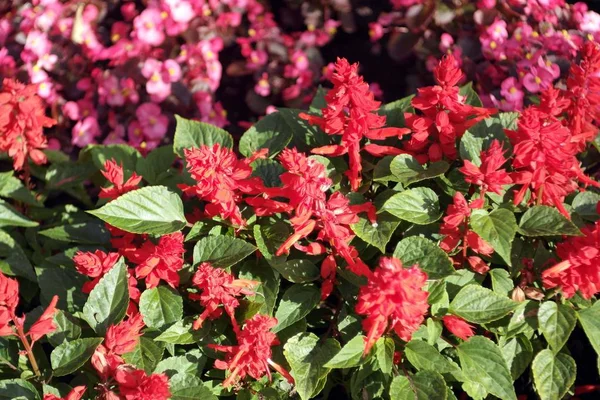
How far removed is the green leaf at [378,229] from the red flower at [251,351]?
0.29m

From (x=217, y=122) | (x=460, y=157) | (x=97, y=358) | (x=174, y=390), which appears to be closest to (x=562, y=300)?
(x=460, y=157)

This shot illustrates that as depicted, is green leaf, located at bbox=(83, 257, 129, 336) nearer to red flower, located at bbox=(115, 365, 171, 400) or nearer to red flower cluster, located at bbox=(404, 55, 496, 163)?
red flower, located at bbox=(115, 365, 171, 400)

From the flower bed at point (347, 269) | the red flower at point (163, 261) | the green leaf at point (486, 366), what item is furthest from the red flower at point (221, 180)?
the green leaf at point (486, 366)

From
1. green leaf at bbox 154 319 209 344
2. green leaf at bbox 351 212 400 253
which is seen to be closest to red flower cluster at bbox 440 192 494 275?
green leaf at bbox 351 212 400 253

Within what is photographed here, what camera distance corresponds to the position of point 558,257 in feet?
5.74

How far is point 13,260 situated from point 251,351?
92 centimetres

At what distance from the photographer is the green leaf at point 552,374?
65.7 inches

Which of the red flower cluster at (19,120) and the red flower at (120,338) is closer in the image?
the red flower at (120,338)

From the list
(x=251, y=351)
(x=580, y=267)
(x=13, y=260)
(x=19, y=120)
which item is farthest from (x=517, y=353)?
(x=19, y=120)

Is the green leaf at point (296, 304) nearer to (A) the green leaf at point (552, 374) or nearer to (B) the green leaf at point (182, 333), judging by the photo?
(B) the green leaf at point (182, 333)

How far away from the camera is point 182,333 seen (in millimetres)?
1650

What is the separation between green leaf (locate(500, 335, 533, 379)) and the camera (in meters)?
1.74

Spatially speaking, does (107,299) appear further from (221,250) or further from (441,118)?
(441,118)

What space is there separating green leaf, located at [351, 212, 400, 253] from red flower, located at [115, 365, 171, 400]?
54cm
